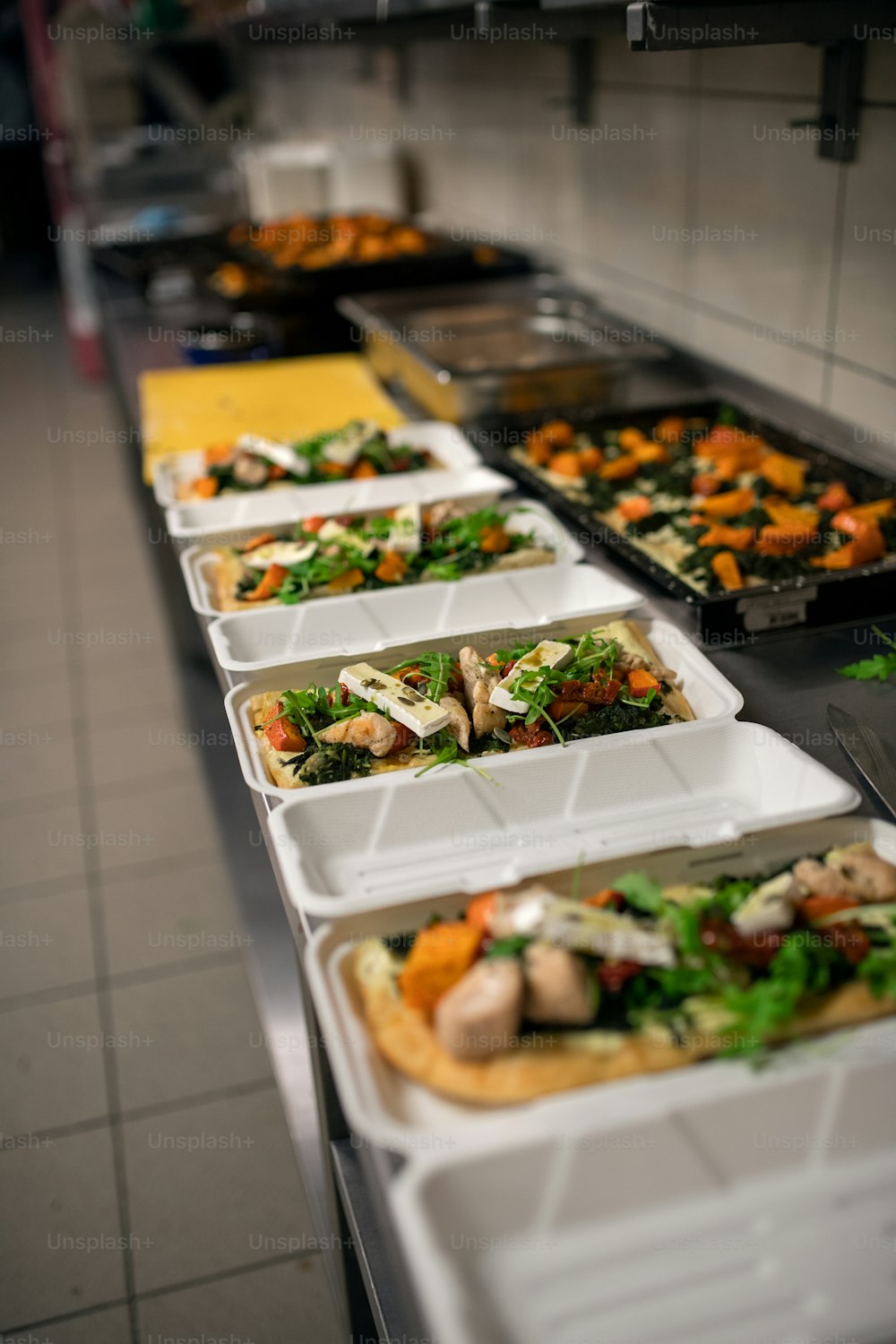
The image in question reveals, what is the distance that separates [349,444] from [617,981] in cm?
137

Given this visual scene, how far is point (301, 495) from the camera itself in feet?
6.34

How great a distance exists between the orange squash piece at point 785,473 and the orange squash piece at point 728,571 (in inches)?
12.3

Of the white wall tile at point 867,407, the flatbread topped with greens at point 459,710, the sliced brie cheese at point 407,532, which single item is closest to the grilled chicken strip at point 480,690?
the flatbread topped with greens at point 459,710

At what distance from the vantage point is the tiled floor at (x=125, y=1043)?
1621mm

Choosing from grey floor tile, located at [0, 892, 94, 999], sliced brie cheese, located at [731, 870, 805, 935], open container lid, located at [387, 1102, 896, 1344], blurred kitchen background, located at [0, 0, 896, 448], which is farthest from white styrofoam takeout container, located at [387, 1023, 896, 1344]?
grey floor tile, located at [0, 892, 94, 999]

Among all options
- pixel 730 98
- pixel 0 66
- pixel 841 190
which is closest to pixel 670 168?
pixel 730 98

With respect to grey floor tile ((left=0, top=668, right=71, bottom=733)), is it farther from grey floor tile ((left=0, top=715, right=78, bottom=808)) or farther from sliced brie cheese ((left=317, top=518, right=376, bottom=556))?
sliced brie cheese ((left=317, top=518, right=376, bottom=556))

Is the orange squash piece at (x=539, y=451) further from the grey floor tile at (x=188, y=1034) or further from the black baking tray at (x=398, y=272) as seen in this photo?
the black baking tray at (x=398, y=272)

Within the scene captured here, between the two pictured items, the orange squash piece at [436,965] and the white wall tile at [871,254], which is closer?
the orange squash piece at [436,965]

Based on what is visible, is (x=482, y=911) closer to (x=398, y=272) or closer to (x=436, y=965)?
(x=436, y=965)

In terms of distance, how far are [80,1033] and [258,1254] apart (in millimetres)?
571

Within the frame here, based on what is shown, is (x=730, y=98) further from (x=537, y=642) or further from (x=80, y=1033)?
(x=80, y=1033)

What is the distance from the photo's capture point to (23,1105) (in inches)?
74.9

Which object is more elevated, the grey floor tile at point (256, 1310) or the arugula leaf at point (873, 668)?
the arugula leaf at point (873, 668)
